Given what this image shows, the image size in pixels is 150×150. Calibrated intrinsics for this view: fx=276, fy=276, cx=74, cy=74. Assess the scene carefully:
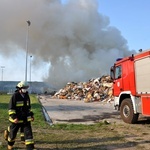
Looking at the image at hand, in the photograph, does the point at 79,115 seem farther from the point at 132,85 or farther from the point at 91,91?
the point at 91,91

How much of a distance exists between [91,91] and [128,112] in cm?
2090

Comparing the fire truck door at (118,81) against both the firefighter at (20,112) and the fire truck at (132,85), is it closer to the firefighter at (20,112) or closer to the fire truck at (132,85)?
the fire truck at (132,85)

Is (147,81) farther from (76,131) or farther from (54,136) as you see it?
(54,136)

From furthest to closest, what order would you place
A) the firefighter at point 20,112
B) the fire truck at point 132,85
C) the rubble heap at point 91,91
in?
the rubble heap at point 91,91, the fire truck at point 132,85, the firefighter at point 20,112

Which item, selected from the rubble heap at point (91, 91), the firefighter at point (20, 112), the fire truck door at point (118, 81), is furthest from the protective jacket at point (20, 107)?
the rubble heap at point (91, 91)

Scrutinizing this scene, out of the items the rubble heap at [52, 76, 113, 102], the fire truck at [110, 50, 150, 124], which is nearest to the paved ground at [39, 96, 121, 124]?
the fire truck at [110, 50, 150, 124]

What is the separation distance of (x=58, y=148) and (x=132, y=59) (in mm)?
5164

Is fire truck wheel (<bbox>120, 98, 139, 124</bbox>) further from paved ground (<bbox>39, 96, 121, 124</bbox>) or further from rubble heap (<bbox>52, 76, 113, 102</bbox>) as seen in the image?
rubble heap (<bbox>52, 76, 113, 102</bbox>)

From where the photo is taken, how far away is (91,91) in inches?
1240

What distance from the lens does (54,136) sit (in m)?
7.58

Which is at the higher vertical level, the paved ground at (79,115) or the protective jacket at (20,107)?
the protective jacket at (20,107)

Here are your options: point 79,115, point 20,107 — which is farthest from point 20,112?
point 79,115

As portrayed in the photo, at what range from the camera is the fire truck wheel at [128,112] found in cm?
1030

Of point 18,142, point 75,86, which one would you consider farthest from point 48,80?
point 18,142
